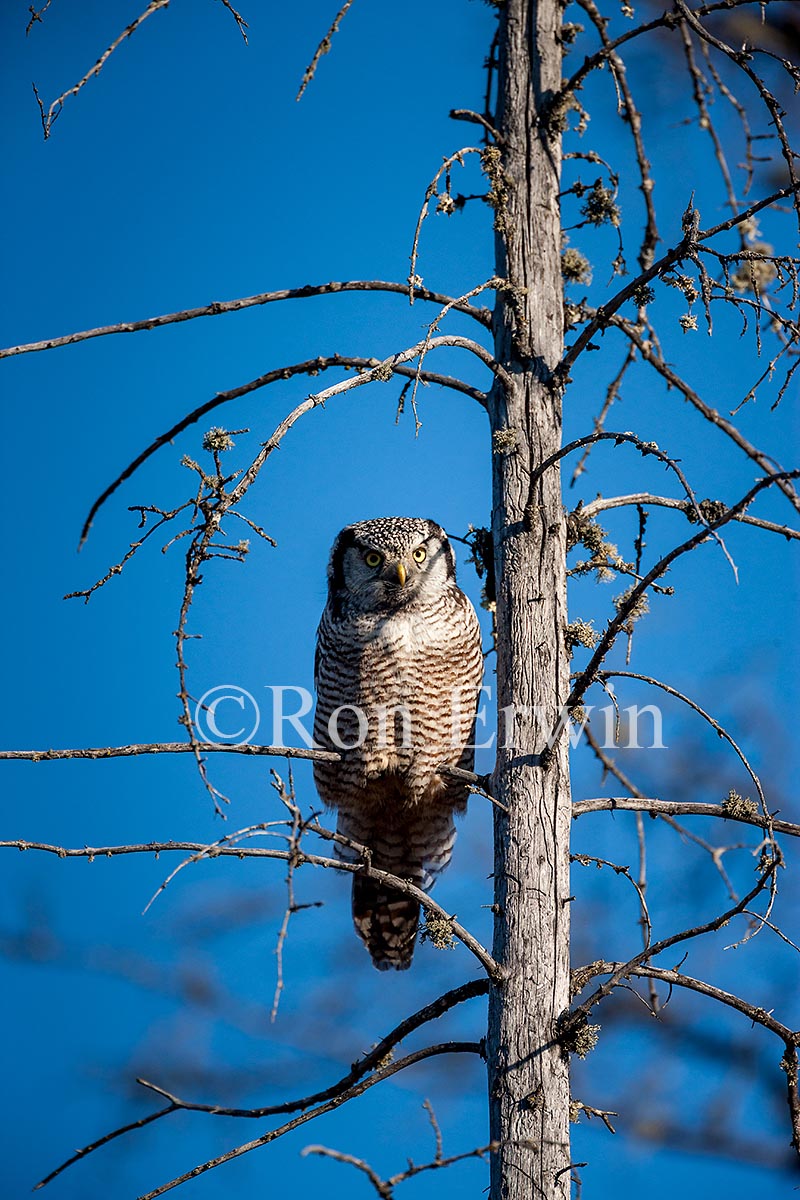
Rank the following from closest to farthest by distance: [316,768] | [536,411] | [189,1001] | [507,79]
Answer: [536,411] < [507,79] < [316,768] < [189,1001]

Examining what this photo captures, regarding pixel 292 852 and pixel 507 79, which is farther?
pixel 507 79

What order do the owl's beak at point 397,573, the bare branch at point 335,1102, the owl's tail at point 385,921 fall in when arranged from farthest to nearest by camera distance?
1. the owl's tail at point 385,921
2. the owl's beak at point 397,573
3. the bare branch at point 335,1102

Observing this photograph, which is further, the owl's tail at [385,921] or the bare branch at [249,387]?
the owl's tail at [385,921]

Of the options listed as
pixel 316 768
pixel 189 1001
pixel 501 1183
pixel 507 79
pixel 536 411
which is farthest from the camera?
pixel 189 1001

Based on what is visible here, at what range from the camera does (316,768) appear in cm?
503

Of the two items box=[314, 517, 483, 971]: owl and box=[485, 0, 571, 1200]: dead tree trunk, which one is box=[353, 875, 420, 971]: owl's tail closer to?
box=[314, 517, 483, 971]: owl

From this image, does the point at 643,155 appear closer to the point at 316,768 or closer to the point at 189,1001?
the point at 316,768

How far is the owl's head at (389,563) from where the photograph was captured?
4602 millimetres

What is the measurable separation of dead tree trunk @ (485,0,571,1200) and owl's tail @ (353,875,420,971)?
2.04 meters

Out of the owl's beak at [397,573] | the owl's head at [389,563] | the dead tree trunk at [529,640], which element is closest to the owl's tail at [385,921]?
the owl's head at [389,563]

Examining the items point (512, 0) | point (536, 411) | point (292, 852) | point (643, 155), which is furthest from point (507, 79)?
point (292, 852)

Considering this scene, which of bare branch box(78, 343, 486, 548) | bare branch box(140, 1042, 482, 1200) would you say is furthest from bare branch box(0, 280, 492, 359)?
bare branch box(140, 1042, 482, 1200)

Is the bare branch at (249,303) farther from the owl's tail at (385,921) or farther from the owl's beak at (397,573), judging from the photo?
the owl's tail at (385,921)

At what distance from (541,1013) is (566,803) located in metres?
0.60
